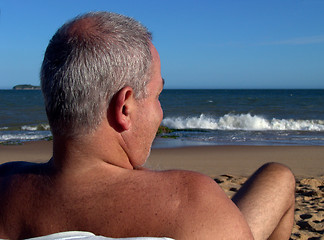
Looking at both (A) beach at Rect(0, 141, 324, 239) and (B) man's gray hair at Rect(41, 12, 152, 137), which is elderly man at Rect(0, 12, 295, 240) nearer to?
(B) man's gray hair at Rect(41, 12, 152, 137)

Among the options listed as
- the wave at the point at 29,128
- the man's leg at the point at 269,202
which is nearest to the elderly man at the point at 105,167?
the man's leg at the point at 269,202

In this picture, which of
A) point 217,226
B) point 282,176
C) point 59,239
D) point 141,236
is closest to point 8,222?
point 59,239

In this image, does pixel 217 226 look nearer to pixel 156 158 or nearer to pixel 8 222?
pixel 8 222

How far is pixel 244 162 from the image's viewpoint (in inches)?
294

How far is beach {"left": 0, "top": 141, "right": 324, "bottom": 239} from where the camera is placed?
4.04m

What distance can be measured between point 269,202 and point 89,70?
0.98 metres

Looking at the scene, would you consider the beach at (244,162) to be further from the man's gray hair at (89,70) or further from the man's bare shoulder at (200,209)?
the man's gray hair at (89,70)

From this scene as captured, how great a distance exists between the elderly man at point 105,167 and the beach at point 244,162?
2717 millimetres

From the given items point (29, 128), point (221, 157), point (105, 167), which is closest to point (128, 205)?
point (105, 167)

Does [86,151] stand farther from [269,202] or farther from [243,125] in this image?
[243,125]

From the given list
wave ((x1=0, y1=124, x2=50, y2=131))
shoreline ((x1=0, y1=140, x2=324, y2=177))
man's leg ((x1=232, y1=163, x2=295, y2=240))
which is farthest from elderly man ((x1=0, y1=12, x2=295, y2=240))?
wave ((x1=0, y1=124, x2=50, y2=131))

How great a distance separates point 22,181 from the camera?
4.18ft

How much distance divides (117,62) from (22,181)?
1.77ft

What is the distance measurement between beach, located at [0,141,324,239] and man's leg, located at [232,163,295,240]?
185 cm
